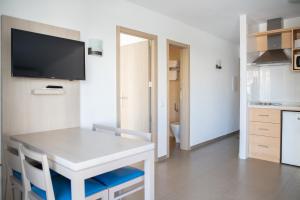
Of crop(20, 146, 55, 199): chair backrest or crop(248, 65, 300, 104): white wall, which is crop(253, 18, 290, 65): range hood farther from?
crop(20, 146, 55, 199): chair backrest

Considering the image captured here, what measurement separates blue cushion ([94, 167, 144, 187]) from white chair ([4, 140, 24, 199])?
0.58m

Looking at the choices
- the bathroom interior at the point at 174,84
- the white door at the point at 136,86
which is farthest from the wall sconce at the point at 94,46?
the bathroom interior at the point at 174,84

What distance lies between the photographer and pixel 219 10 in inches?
141

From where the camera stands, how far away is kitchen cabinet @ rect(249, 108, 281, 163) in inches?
144

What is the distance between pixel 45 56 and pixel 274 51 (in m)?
3.93

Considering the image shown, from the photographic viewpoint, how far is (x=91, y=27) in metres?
2.69

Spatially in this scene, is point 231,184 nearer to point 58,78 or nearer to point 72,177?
point 72,177

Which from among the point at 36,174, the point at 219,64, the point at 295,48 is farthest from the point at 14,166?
the point at 219,64

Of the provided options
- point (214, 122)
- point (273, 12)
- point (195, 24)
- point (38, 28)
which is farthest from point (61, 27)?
point (214, 122)

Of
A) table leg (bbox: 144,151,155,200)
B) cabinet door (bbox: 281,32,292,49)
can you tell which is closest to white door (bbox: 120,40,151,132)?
table leg (bbox: 144,151,155,200)

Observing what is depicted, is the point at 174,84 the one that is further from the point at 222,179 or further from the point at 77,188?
the point at 77,188

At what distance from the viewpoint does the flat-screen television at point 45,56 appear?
2.01 m

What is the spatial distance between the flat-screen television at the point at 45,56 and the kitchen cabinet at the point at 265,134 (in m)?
3.02

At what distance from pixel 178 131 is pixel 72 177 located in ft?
12.4
